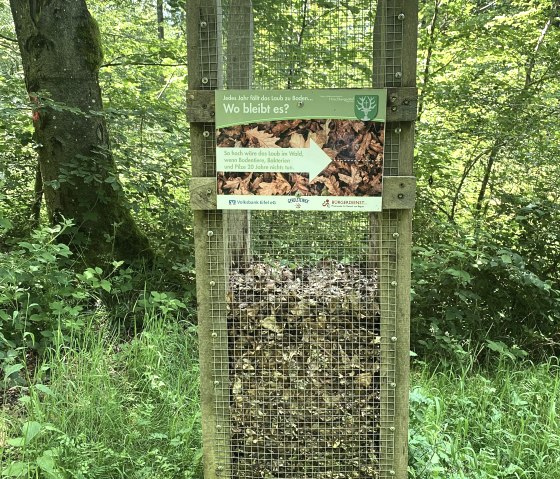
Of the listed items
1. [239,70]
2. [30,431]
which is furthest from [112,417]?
[239,70]

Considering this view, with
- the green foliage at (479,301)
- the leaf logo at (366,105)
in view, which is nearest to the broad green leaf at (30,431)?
the leaf logo at (366,105)

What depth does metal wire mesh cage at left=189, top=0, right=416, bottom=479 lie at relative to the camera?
2133mm

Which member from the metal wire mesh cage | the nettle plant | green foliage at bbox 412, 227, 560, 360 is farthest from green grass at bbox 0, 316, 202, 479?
green foliage at bbox 412, 227, 560, 360

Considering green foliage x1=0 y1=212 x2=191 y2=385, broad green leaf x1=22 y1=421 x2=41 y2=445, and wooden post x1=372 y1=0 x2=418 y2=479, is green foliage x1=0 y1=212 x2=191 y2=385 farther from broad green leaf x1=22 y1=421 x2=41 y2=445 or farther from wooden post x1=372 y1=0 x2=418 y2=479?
wooden post x1=372 y1=0 x2=418 y2=479

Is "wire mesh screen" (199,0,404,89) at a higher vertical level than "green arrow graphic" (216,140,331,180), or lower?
higher

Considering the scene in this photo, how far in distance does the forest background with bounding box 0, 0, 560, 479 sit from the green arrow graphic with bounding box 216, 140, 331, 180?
0.65 metres

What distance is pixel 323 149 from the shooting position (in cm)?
208

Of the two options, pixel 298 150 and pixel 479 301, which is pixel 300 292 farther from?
pixel 479 301

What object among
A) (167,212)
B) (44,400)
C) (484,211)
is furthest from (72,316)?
(484,211)

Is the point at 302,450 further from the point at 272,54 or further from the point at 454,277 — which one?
the point at 454,277

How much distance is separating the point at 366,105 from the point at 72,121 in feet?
11.7

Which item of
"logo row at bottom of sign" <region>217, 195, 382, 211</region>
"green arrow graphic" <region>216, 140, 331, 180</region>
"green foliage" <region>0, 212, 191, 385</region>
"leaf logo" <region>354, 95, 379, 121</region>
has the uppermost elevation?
"leaf logo" <region>354, 95, 379, 121</region>

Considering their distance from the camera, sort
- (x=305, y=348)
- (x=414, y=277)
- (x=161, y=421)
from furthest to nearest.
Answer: (x=414, y=277)
(x=161, y=421)
(x=305, y=348)

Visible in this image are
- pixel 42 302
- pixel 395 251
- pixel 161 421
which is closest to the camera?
pixel 395 251
